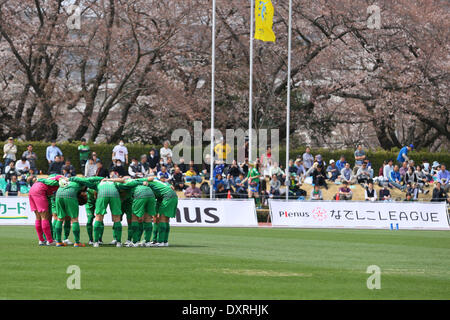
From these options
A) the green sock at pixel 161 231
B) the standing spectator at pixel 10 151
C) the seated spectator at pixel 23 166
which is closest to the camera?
the green sock at pixel 161 231

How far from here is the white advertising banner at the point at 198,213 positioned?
→ 30.5 meters

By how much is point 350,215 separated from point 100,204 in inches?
646

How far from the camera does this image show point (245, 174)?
125ft

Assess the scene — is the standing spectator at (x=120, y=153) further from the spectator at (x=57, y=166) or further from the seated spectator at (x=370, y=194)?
the seated spectator at (x=370, y=194)

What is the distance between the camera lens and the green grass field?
11.4m

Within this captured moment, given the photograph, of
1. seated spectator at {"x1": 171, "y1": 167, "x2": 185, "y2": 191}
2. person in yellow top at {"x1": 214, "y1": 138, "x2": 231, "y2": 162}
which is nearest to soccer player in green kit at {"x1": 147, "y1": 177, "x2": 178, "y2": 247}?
seated spectator at {"x1": 171, "y1": 167, "x2": 185, "y2": 191}

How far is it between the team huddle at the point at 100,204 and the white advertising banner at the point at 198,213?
35.4ft

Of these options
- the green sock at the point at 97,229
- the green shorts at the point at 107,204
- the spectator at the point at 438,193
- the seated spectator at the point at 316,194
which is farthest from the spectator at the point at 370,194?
the green shorts at the point at 107,204

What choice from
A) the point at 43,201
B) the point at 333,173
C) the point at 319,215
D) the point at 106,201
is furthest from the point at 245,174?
the point at 106,201

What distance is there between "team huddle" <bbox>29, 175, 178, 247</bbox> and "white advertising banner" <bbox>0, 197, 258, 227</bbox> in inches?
425

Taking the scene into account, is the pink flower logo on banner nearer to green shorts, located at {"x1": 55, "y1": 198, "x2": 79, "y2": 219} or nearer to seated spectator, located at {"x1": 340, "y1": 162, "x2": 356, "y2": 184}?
seated spectator, located at {"x1": 340, "y1": 162, "x2": 356, "y2": 184}

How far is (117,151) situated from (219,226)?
9.51 meters

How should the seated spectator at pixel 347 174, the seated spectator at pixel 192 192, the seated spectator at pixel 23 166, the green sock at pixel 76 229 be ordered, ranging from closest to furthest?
1. the green sock at pixel 76 229
2. the seated spectator at pixel 192 192
3. the seated spectator at pixel 23 166
4. the seated spectator at pixel 347 174
